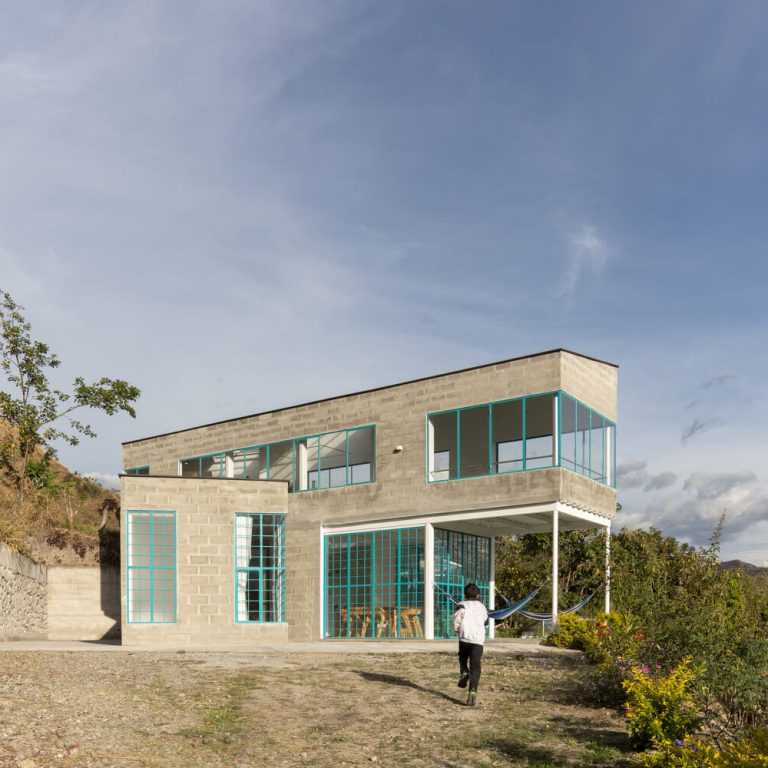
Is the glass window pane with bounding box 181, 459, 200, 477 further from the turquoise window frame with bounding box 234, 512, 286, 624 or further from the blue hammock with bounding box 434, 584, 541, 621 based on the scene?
the blue hammock with bounding box 434, 584, 541, 621

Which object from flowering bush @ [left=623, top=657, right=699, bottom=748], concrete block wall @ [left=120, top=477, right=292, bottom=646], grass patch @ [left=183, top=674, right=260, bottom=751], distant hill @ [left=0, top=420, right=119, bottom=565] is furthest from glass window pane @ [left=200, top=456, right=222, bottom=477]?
flowering bush @ [left=623, top=657, right=699, bottom=748]

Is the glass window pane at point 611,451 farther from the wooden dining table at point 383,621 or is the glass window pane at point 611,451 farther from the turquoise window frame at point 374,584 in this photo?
the wooden dining table at point 383,621

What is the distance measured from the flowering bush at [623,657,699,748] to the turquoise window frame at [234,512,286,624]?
14503 millimetres

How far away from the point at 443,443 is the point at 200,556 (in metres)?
6.85

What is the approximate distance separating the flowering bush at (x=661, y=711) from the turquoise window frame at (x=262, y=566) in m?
14.5

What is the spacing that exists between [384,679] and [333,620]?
10711 millimetres

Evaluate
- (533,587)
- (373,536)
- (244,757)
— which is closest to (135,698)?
(244,757)

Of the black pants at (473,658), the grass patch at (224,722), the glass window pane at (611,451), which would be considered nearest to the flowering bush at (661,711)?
the black pants at (473,658)

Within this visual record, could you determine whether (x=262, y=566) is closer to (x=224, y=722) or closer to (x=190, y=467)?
(x=190, y=467)

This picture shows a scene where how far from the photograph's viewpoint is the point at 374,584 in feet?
74.3

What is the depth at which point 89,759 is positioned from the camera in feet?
26.0

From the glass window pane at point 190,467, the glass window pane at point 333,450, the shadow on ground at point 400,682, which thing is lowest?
the shadow on ground at point 400,682

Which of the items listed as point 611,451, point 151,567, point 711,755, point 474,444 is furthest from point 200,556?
point 711,755

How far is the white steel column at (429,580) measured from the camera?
21.5 m
